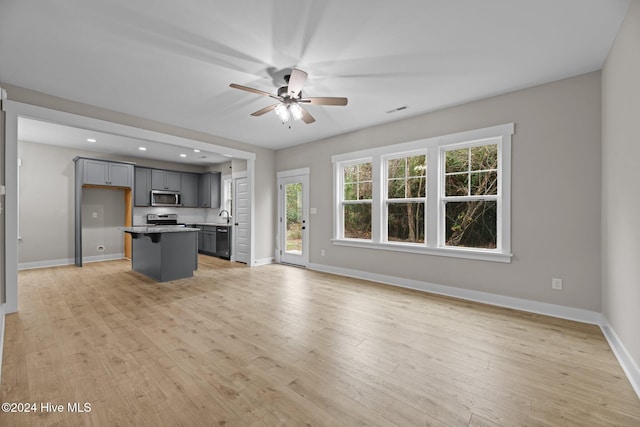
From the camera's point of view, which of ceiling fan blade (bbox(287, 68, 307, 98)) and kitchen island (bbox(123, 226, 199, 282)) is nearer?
ceiling fan blade (bbox(287, 68, 307, 98))

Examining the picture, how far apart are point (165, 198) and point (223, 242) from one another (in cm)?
217

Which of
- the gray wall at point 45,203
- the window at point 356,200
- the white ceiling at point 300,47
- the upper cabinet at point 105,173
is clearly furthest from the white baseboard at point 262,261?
the gray wall at point 45,203

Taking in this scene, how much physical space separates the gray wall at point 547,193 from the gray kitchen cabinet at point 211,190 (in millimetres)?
6374

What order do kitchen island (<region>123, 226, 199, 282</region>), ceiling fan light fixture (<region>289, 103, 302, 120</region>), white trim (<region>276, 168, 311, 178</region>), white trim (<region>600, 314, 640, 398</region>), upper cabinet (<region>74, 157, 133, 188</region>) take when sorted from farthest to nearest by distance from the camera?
upper cabinet (<region>74, 157, 133, 188</region>) < white trim (<region>276, 168, 311, 178</region>) < kitchen island (<region>123, 226, 199, 282</region>) < ceiling fan light fixture (<region>289, 103, 302, 120</region>) < white trim (<region>600, 314, 640, 398</region>)

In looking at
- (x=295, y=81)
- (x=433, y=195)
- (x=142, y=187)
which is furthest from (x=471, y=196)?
(x=142, y=187)

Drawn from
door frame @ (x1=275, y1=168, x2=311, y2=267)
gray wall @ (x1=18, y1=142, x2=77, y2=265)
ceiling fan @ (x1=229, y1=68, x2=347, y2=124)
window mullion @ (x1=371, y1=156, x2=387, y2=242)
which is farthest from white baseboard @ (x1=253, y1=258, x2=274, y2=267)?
gray wall @ (x1=18, y1=142, x2=77, y2=265)

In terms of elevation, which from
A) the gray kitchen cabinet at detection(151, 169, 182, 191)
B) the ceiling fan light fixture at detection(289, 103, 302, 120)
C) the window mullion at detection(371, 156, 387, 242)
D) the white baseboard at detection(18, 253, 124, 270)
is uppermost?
the ceiling fan light fixture at detection(289, 103, 302, 120)

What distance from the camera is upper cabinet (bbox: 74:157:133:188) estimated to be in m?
6.24

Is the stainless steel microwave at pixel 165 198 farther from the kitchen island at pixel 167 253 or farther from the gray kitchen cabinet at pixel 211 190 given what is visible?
the kitchen island at pixel 167 253

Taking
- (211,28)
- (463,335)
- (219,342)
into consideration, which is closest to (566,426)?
(463,335)

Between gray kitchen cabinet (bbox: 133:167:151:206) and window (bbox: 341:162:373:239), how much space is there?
212 inches

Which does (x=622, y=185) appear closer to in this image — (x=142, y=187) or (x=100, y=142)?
(x=100, y=142)

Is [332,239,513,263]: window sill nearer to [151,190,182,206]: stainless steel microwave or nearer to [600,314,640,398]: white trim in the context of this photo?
[600,314,640,398]: white trim

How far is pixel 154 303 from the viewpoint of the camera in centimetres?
370
